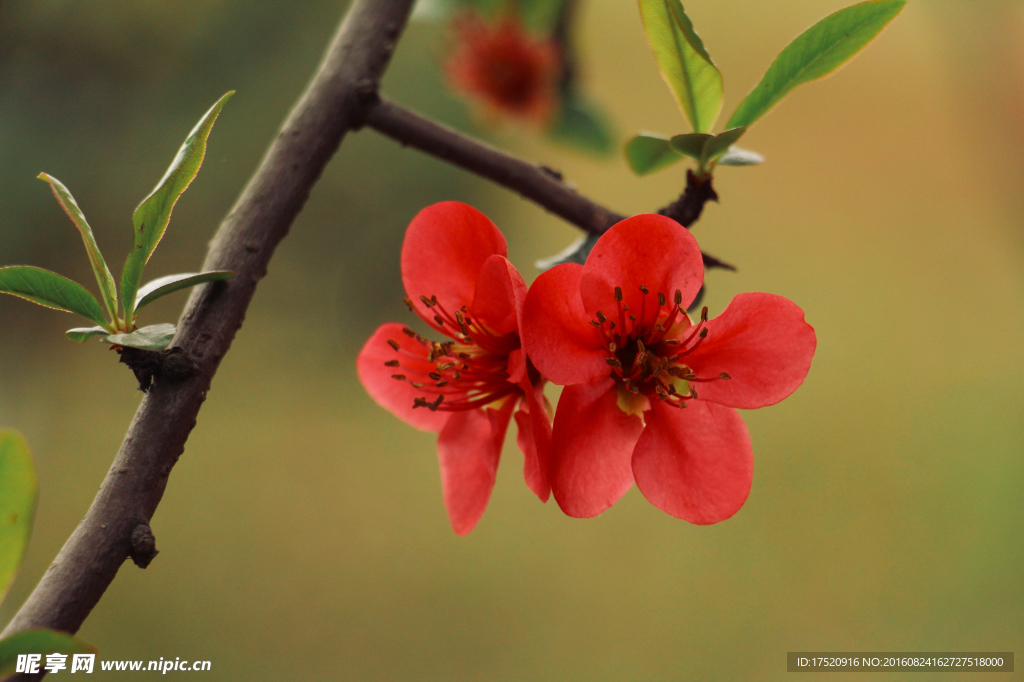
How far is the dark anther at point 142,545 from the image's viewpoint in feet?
0.82

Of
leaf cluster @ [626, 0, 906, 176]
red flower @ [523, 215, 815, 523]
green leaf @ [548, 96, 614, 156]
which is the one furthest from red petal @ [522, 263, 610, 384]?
green leaf @ [548, 96, 614, 156]

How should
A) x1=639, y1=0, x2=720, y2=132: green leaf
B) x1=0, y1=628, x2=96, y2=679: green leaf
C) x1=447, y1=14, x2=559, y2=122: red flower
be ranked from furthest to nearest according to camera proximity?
x1=447, y1=14, x2=559, y2=122: red flower, x1=639, y1=0, x2=720, y2=132: green leaf, x1=0, y1=628, x2=96, y2=679: green leaf

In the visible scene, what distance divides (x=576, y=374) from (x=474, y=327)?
0.07 metres

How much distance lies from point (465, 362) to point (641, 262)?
10 cm

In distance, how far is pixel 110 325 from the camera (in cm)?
29

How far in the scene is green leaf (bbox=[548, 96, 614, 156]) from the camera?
3.47 ft

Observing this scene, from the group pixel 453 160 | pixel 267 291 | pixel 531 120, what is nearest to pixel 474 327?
pixel 453 160

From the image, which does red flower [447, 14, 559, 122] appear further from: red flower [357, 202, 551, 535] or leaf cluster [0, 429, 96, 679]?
leaf cluster [0, 429, 96, 679]

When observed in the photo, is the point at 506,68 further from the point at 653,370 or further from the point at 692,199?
the point at 653,370

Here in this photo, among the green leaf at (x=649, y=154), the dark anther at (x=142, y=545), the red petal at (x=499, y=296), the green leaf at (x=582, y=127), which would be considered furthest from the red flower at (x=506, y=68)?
the dark anther at (x=142, y=545)

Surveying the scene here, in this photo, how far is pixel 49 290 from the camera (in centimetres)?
28

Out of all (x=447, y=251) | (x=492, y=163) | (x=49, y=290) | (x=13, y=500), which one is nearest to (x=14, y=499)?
(x=13, y=500)

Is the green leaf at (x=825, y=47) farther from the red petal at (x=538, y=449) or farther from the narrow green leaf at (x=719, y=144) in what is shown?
the red petal at (x=538, y=449)

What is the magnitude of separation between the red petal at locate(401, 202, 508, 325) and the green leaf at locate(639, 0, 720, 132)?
0.13 meters
